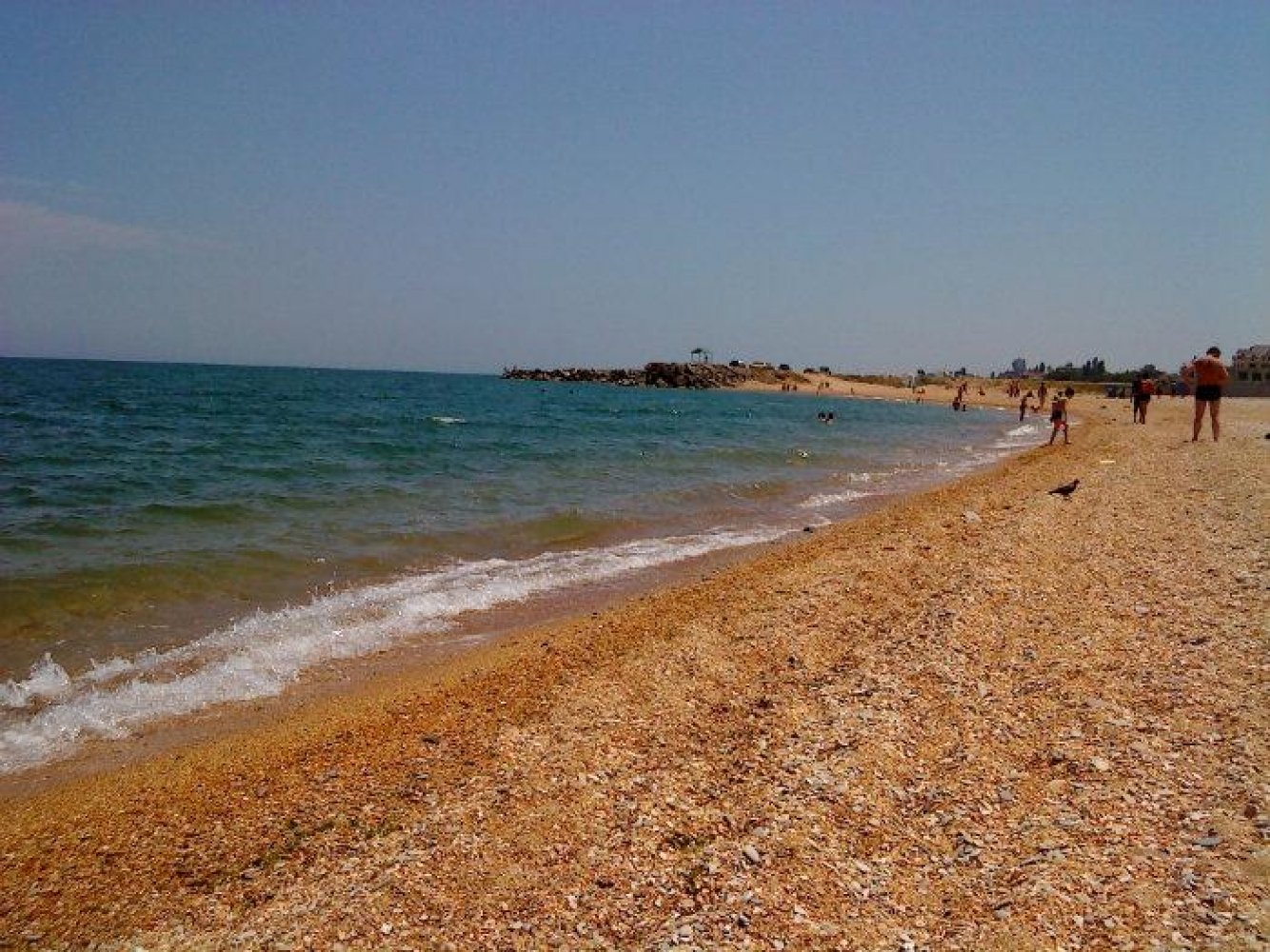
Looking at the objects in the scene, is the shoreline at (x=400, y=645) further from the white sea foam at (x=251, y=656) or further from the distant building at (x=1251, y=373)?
the distant building at (x=1251, y=373)

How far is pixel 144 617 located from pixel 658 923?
758 centimetres

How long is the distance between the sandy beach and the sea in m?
1.42

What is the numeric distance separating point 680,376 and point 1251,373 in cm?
6796

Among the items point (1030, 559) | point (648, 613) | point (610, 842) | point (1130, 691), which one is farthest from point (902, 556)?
point (610, 842)

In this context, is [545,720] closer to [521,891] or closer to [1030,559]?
[521,891]

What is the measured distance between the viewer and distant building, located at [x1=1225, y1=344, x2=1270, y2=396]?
2409 inches

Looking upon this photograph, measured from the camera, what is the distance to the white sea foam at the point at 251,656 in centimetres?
605

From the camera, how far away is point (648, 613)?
26.7 ft

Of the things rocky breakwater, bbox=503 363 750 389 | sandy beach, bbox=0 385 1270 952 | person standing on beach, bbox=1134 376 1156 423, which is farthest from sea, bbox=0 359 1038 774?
rocky breakwater, bbox=503 363 750 389

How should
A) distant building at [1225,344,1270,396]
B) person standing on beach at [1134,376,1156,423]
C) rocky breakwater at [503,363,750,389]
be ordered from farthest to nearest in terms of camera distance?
rocky breakwater at [503,363,750,389], distant building at [1225,344,1270,396], person standing on beach at [1134,376,1156,423]

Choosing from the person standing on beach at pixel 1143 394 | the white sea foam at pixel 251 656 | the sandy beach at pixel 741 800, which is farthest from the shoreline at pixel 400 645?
the person standing on beach at pixel 1143 394

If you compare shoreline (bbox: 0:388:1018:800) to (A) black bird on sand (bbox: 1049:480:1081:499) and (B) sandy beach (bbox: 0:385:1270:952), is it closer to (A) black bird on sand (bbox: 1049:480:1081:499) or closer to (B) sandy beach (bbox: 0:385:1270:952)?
(B) sandy beach (bbox: 0:385:1270:952)

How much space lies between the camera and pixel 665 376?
393ft

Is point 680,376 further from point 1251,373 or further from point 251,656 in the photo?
point 251,656
